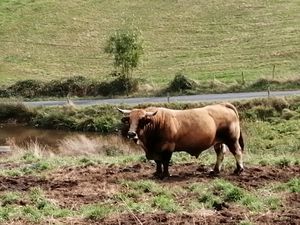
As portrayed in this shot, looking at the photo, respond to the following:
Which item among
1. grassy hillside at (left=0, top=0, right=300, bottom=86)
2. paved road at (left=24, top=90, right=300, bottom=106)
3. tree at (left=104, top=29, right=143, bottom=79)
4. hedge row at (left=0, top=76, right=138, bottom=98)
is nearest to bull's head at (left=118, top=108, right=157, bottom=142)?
paved road at (left=24, top=90, right=300, bottom=106)

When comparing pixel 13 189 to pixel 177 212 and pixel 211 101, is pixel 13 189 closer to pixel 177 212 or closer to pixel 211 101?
pixel 177 212

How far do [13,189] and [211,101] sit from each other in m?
29.9

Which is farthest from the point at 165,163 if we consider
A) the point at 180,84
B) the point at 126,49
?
the point at 126,49

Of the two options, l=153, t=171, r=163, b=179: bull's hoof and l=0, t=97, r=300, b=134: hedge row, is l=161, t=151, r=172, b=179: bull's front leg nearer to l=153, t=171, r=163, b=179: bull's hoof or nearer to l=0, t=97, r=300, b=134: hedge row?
l=153, t=171, r=163, b=179: bull's hoof

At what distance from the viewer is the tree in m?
55.3

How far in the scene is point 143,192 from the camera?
52.2ft

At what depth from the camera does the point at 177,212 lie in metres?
13.6

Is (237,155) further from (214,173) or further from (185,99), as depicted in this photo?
(185,99)

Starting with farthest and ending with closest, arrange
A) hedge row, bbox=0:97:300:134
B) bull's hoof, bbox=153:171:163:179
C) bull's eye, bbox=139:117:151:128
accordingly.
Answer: hedge row, bbox=0:97:300:134 → bull's hoof, bbox=153:171:163:179 → bull's eye, bbox=139:117:151:128

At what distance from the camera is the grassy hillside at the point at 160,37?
210ft

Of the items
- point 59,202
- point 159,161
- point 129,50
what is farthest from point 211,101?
point 59,202

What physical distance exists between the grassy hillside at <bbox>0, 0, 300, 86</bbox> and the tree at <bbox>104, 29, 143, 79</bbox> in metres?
2.22

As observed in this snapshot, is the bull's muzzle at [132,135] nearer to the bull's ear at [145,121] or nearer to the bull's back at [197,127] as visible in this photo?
the bull's ear at [145,121]

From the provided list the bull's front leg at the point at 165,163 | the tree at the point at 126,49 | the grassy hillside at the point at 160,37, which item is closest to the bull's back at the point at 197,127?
the bull's front leg at the point at 165,163
